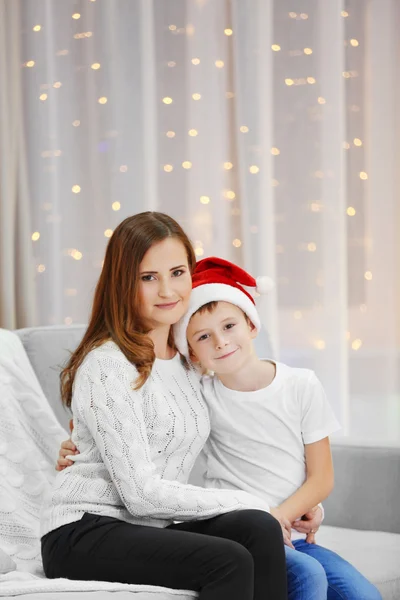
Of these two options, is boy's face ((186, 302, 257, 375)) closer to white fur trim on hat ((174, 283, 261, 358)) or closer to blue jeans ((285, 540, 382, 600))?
white fur trim on hat ((174, 283, 261, 358))

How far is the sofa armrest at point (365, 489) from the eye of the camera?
217 centimetres

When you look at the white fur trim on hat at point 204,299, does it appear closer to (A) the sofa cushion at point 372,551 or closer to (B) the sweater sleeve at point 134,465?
(B) the sweater sleeve at point 134,465

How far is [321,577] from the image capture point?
1.61m

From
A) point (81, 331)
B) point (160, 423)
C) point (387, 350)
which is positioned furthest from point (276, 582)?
point (387, 350)

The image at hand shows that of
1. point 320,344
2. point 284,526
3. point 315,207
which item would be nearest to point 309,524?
point 284,526

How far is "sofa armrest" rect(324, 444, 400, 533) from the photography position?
2168 millimetres

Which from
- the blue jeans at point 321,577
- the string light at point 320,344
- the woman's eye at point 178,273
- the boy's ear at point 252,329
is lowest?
the blue jeans at point 321,577

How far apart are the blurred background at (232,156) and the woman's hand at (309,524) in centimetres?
103

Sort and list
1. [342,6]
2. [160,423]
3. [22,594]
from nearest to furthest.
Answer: [22,594]
[160,423]
[342,6]

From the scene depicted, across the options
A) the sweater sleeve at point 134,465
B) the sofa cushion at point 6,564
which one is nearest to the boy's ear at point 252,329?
the sweater sleeve at point 134,465

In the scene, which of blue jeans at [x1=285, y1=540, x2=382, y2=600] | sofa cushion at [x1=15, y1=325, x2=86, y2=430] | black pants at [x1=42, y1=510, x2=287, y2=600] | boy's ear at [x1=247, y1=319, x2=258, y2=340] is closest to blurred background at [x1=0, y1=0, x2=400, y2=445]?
sofa cushion at [x1=15, y1=325, x2=86, y2=430]

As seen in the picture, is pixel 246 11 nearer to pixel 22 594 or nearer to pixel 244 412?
pixel 244 412

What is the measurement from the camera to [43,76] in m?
3.16

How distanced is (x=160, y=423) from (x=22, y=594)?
418mm
